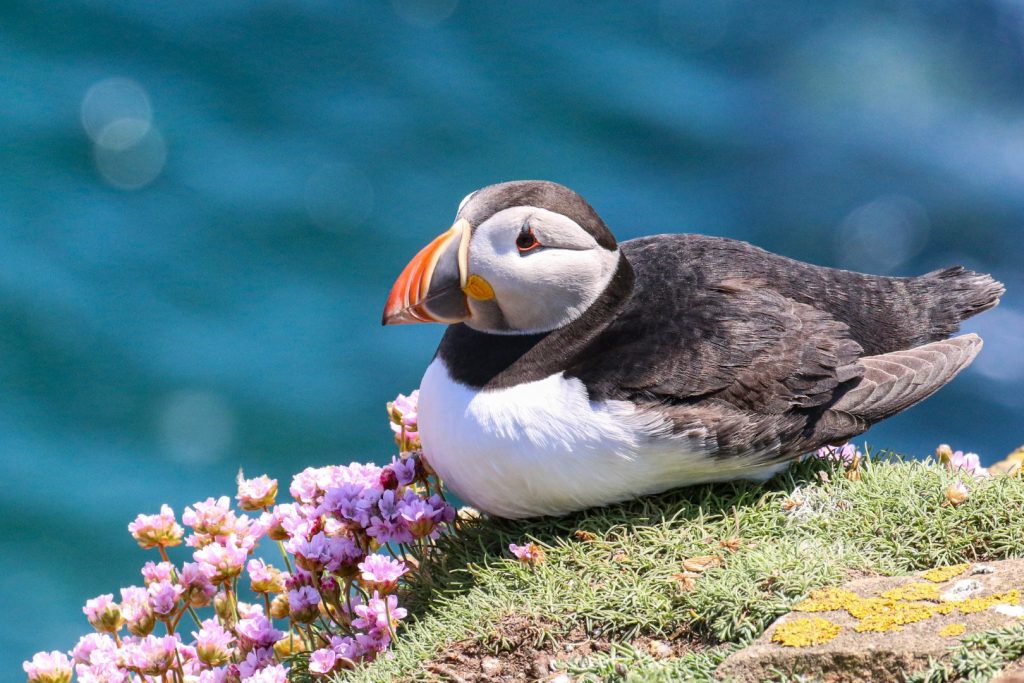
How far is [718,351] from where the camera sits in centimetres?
362

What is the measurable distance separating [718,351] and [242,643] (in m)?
1.74

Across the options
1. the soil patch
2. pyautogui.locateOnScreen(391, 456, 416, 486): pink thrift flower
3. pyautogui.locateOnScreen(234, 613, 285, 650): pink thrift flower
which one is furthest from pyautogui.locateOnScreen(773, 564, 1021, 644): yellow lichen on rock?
pyautogui.locateOnScreen(234, 613, 285, 650): pink thrift flower

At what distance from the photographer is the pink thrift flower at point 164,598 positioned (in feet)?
11.9

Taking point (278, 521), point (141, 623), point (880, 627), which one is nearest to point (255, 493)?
point (278, 521)

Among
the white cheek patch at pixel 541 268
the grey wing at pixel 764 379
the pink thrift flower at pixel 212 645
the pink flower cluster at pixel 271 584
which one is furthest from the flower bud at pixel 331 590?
the grey wing at pixel 764 379

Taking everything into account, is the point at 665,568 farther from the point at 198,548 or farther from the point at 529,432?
the point at 198,548

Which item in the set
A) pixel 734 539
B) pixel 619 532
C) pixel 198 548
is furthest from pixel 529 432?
pixel 198 548

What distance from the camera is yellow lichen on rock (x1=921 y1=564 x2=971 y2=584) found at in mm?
3049

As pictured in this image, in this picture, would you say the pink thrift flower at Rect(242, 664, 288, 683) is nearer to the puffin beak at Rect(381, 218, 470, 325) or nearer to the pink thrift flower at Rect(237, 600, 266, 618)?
the pink thrift flower at Rect(237, 600, 266, 618)

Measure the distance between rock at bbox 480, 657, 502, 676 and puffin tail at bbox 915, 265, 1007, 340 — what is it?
212 centimetres

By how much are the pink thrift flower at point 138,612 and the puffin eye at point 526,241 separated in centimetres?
159

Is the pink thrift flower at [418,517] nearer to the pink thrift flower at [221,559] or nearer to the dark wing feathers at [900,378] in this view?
the pink thrift flower at [221,559]

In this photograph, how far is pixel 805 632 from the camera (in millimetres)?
2867

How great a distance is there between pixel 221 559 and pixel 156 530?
30cm
